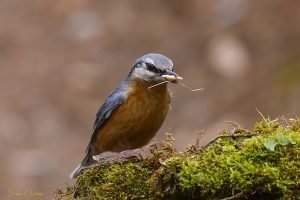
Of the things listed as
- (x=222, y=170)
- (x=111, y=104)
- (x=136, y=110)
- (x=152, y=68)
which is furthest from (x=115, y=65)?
(x=222, y=170)

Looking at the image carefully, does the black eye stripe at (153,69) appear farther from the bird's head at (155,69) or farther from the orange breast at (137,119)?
the orange breast at (137,119)

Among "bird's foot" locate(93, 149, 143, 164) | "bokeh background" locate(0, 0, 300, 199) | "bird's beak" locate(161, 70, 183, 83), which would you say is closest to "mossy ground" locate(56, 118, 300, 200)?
"bird's foot" locate(93, 149, 143, 164)

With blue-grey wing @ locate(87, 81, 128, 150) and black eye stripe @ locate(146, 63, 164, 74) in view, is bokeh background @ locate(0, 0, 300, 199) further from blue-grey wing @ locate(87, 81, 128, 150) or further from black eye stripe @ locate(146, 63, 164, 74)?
black eye stripe @ locate(146, 63, 164, 74)

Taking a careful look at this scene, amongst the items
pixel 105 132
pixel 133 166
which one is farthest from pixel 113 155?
pixel 105 132

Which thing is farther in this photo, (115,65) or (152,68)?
(115,65)

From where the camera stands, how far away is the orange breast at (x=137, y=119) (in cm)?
642

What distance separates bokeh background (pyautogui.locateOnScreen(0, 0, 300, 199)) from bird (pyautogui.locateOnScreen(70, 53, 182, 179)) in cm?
566

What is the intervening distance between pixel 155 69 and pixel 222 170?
2.68 m

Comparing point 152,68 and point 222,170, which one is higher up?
point 152,68

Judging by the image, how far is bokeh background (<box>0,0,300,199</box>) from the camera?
44.5 feet

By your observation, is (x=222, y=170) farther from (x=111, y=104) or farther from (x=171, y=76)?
(x=111, y=104)

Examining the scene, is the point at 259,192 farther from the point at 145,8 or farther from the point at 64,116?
the point at 145,8

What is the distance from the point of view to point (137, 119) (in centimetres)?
643

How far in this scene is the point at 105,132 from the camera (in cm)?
657
